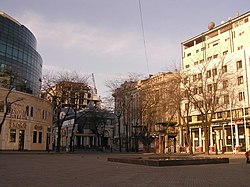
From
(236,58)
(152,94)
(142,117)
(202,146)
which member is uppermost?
(236,58)

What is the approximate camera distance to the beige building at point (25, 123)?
4961 centimetres

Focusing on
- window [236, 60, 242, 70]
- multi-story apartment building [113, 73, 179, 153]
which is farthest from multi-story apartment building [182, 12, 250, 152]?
multi-story apartment building [113, 73, 179, 153]

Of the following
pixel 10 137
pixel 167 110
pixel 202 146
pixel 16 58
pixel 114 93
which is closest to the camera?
pixel 167 110

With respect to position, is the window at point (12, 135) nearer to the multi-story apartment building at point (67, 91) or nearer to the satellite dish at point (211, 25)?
the multi-story apartment building at point (67, 91)

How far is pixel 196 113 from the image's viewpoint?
59.3 m

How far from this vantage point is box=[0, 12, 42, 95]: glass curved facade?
63.0 metres

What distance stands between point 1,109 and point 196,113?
34.6 m

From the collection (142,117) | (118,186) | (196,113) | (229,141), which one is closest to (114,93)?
(142,117)

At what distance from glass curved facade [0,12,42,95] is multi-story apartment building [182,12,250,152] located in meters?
33.4

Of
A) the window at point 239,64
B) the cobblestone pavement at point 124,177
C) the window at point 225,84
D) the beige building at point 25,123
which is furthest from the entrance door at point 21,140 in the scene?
the window at point 239,64

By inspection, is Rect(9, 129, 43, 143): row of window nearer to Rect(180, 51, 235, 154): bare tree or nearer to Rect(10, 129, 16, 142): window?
Rect(10, 129, 16, 142): window

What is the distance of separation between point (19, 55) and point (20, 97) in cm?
1779

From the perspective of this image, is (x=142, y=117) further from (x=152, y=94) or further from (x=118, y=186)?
(x=118, y=186)

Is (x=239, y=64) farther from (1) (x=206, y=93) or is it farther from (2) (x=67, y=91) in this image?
(2) (x=67, y=91)
